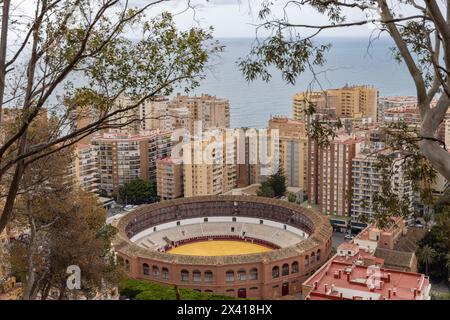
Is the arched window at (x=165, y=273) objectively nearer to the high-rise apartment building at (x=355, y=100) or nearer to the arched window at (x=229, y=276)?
the arched window at (x=229, y=276)

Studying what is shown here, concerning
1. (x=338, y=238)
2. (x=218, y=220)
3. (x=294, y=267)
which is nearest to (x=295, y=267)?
(x=294, y=267)

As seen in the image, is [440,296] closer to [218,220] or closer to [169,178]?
[218,220]

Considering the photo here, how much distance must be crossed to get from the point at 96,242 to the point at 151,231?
38.6 feet

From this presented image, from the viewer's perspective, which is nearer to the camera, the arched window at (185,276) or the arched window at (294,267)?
the arched window at (185,276)

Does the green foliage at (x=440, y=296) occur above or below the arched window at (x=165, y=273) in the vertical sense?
below

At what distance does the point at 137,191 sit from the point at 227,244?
5.11m

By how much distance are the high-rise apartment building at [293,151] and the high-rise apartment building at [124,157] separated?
17.8 ft

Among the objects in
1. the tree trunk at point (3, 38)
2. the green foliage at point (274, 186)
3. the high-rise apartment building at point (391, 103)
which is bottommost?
the green foliage at point (274, 186)

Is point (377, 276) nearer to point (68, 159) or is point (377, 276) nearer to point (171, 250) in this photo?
point (68, 159)

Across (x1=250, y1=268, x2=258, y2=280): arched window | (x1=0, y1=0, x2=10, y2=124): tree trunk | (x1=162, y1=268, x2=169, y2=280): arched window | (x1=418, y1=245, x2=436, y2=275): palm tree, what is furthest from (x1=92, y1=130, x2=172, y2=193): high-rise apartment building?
(x1=0, y1=0, x2=10, y2=124): tree trunk

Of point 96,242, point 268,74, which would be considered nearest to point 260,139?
point 96,242

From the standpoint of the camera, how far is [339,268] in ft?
36.4

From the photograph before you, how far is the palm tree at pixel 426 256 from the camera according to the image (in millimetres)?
14109

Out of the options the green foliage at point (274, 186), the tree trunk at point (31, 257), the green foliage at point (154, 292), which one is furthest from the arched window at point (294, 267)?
the tree trunk at point (31, 257)
